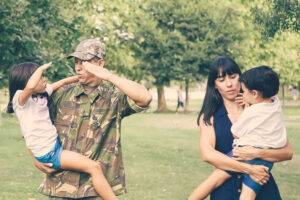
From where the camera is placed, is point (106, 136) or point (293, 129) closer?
point (106, 136)

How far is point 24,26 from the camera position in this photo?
16.1m

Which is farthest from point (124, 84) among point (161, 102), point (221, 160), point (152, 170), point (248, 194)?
point (161, 102)

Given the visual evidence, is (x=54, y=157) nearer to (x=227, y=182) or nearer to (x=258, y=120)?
(x=227, y=182)

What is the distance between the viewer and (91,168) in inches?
205

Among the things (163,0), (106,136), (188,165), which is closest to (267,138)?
(106,136)

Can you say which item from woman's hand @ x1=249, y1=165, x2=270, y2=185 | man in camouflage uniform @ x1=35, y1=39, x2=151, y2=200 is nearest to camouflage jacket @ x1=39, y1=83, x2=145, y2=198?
man in camouflage uniform @ x1=35, y1=39, x2=151, y2=200

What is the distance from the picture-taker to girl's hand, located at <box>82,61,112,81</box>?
502 cm

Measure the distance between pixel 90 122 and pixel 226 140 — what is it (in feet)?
3.54

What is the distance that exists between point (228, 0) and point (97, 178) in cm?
4871

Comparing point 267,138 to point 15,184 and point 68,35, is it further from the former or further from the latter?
point 68,35

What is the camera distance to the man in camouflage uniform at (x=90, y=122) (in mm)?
5246

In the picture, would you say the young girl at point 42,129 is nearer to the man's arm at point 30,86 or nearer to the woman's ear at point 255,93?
the man's arm at point 30,86

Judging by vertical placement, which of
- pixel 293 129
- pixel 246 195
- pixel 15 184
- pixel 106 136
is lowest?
pixel 293 129

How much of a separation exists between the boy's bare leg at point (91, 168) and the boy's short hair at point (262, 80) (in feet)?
4.39
